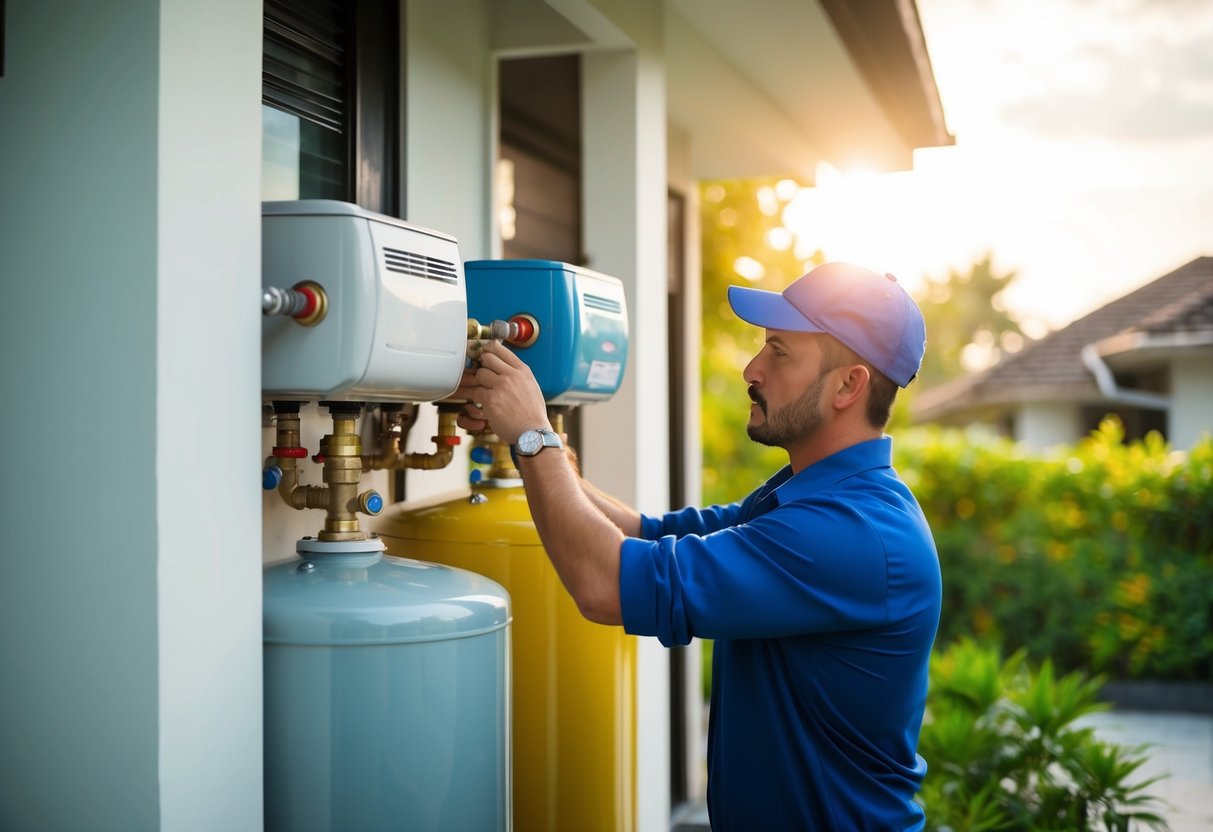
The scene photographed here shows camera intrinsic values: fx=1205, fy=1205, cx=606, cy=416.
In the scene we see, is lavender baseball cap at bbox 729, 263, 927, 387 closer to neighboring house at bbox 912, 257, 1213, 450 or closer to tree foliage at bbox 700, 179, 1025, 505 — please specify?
tree foliage at bbox 700, 179, 1025, 505

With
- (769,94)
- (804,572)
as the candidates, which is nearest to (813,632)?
(804,572)

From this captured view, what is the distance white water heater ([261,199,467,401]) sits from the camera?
1968 mm

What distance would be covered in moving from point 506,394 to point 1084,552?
8.85m

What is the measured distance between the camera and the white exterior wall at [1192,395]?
1514 centimetres

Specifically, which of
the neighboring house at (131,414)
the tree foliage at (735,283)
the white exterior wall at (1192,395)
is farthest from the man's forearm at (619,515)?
the white exterior wall at (1192,395)

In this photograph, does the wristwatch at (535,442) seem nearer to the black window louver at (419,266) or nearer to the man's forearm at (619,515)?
the black window louver at (419,266)

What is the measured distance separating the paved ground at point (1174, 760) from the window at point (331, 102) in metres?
3.91

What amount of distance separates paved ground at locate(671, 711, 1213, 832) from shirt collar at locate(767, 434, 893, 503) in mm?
3589

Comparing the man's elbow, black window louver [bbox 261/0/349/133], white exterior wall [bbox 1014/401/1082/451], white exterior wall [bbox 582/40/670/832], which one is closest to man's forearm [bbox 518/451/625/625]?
the man's elbow

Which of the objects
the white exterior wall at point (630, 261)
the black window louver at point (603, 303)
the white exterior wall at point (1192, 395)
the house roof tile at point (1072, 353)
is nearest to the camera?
the black window louver at point (603, 303)

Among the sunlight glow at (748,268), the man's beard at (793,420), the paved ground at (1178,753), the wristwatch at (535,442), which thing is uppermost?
the sunlight glow at (748,268)

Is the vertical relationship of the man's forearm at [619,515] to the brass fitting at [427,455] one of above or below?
below

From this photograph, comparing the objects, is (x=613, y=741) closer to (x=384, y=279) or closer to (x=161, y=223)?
(x=384, y=279)

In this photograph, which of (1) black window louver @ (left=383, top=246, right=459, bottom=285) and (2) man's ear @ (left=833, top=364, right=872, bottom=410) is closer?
(1) black window louver @ (left=383, top=246, right=459, bottom=285)
